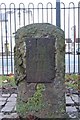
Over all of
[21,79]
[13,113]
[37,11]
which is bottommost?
[13,113]

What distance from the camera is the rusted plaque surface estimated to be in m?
4.96

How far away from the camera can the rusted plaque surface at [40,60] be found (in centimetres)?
496

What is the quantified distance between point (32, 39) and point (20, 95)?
748 mm

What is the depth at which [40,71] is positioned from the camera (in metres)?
4.98

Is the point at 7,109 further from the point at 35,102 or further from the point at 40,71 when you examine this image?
the point at 40,71

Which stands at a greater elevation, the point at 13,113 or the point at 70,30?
the point at 70,30

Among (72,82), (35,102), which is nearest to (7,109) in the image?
(35,102)

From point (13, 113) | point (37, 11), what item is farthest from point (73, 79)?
point (13, 113)

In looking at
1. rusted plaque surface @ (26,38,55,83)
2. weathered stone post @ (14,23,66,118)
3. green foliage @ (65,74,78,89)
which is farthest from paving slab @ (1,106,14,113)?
green foliage @ (65,74,78,89)

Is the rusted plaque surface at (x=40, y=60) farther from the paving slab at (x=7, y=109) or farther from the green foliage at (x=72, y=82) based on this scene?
the green foliage at (x=72, y=82)

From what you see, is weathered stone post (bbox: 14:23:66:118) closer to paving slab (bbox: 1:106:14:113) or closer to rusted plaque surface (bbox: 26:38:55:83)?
rusted plaque surface (bbox: 26:38:55:83)

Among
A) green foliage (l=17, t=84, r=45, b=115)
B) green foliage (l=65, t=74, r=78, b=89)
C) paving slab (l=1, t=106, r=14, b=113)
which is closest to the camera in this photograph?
green foliage (l=17, t=84, r=45, b=115)

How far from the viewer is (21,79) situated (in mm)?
4980

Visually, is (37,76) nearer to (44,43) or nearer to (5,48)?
(44,43)
